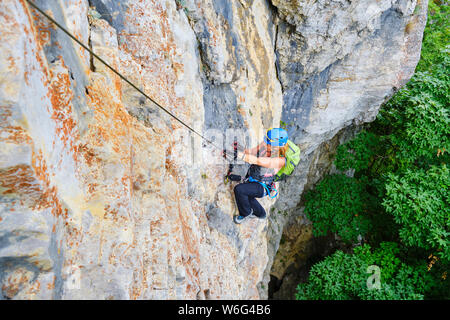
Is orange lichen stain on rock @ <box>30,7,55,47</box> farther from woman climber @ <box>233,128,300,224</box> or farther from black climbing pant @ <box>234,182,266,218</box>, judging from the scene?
black climbing pant @ <box>234,182,266,218</box>

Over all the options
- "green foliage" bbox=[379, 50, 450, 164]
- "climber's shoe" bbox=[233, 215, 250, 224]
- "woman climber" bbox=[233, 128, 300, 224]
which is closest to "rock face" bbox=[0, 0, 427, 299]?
"climber's shoe" bbox=[233, 215, 250, 224]

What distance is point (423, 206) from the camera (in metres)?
6.71

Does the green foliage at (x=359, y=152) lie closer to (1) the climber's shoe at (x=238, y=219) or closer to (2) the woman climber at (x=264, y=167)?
(2) the woman climber at (x=264, y=167)

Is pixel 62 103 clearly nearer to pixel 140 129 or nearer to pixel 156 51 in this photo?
pixel 140 129

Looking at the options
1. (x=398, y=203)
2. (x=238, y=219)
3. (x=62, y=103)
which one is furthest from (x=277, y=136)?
(x=398, y=203)

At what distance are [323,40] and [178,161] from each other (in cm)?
461

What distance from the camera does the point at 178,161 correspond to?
364 centimetres

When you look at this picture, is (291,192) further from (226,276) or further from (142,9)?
(142,9)

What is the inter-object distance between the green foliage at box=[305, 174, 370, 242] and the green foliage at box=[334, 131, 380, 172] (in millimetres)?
655

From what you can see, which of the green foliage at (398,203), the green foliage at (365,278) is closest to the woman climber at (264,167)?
the green foliage at (365,278)

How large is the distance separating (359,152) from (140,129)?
27.2 feet

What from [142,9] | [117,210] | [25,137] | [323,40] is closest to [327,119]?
[323,40]

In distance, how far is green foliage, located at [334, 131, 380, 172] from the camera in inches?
363

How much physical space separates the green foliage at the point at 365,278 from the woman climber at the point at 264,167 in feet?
12.5
